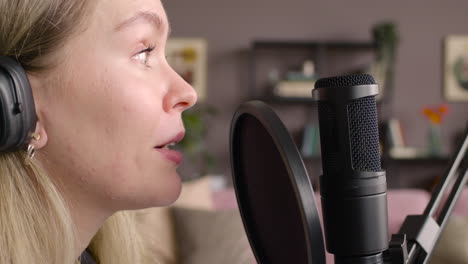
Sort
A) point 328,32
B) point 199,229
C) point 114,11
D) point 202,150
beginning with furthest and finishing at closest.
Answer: point 328,32, point 202,150, point 199,229, point 114,11

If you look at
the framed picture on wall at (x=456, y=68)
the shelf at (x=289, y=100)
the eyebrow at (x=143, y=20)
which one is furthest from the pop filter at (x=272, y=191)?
the framed picture on wall at (x=456, y=68)

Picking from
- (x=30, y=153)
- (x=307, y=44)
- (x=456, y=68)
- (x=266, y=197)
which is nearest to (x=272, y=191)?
(x=266, y=197)

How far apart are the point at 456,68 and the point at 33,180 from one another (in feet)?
17.8

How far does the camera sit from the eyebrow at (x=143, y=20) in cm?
75

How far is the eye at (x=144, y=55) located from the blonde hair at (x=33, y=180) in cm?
8

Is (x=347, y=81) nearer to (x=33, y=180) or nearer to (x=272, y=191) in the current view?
(x=272, y=191)

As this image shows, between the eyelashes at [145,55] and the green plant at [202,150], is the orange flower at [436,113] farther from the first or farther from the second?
the eyelashes at [145,55]

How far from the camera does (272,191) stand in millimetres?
570

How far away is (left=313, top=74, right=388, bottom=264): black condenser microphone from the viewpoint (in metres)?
0.53

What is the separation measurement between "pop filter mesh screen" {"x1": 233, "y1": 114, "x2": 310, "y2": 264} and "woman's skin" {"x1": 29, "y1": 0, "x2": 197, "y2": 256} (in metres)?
0.15

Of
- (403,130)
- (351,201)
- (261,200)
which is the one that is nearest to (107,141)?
(261,200)

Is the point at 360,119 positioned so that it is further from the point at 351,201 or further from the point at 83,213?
the point at 83,213

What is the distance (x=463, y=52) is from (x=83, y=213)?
213 inches

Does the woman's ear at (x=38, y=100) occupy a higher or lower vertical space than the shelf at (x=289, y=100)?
higher
